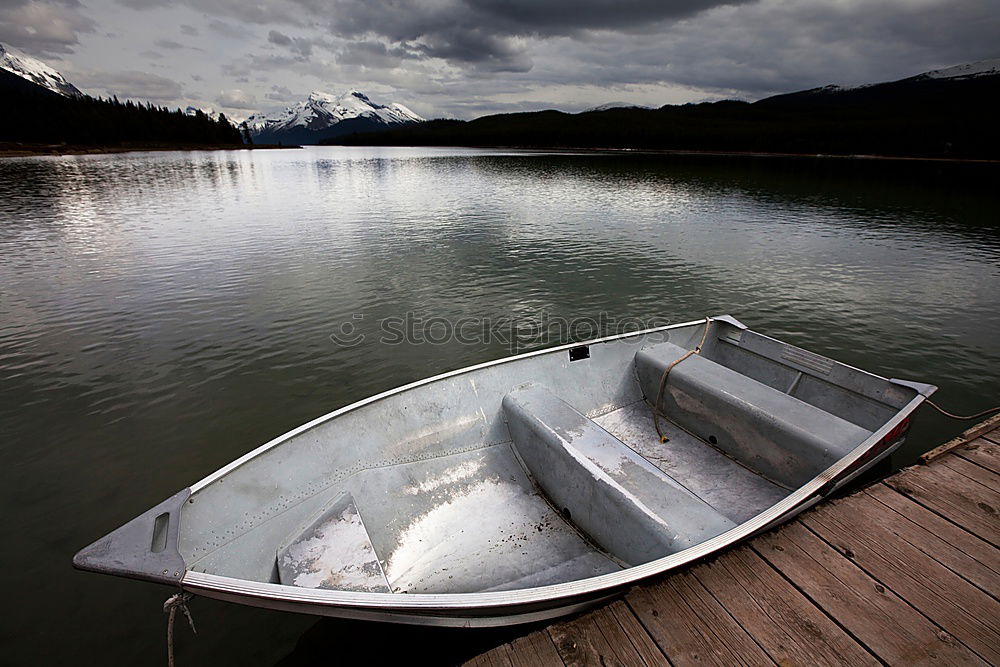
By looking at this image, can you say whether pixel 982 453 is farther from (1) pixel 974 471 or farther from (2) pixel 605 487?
(2) pixel 605 487

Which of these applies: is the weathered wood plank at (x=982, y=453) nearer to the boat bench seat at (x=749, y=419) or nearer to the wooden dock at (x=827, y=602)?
the wooden dock at (x=827, y=602)

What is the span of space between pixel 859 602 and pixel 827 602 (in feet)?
1.04

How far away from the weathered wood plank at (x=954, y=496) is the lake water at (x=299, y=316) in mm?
2590

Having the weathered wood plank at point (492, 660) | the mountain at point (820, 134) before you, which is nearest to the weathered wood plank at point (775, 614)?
the weathered wood plank at point (492, 660)

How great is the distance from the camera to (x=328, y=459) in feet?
17.6

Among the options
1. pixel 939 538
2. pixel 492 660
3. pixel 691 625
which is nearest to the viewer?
pixel 492 660

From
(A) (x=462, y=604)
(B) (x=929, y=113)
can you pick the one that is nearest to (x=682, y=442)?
(A) (x=462, y=604)

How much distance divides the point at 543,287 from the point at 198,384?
10.9 meters

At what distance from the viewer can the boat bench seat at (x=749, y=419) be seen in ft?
19.0

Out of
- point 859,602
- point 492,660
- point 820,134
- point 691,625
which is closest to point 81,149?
point 492,660

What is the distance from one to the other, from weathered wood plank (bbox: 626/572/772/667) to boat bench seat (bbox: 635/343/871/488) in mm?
2550

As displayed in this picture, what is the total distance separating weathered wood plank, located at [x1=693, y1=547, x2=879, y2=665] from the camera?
3.85 meters

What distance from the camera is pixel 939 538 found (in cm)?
A: 506

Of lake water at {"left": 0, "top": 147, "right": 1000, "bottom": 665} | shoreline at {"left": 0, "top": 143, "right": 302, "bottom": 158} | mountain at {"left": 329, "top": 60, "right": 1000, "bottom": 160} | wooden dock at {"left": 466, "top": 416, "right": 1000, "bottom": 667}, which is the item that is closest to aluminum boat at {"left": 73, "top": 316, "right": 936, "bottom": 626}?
wooden dock at {"left": 466, "top": 416, "right": 1000, "bottom": 667}
